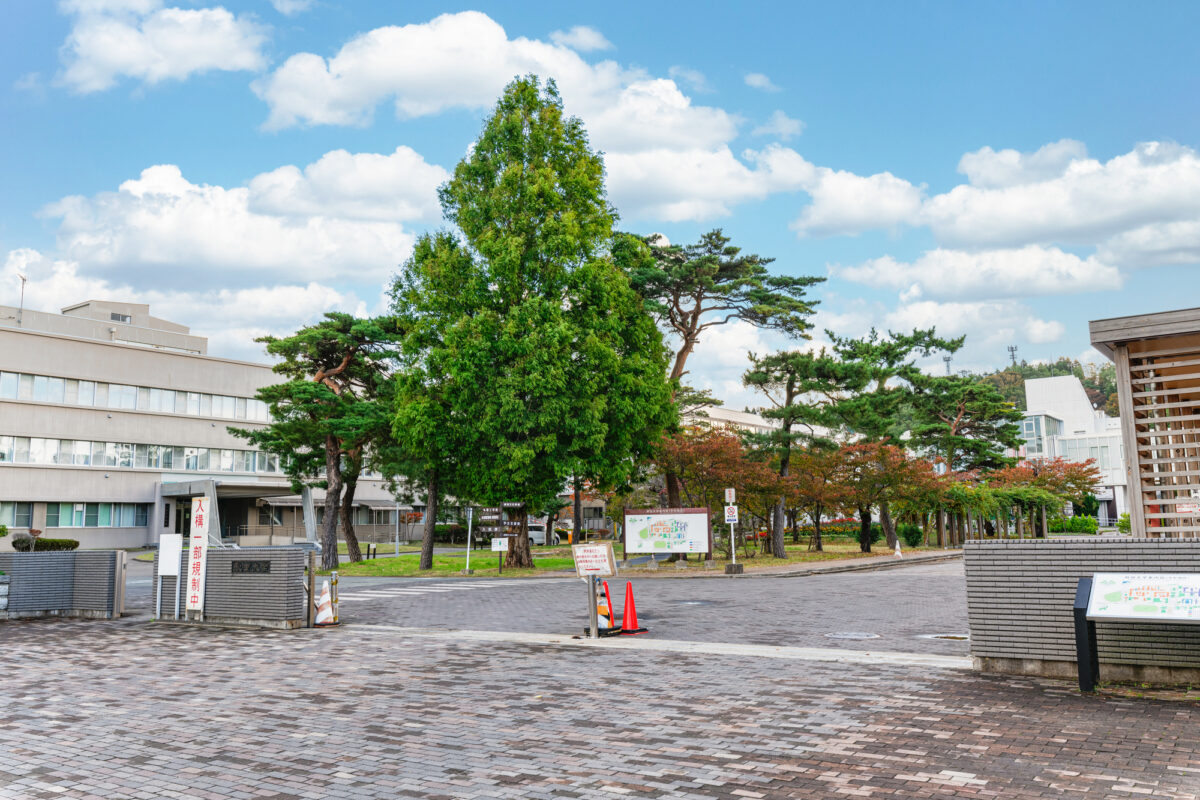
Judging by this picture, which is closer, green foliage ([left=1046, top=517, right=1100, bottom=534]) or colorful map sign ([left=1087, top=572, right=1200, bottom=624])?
colorful map sign ([left=1087, top=572, right=1200, bottom=624])

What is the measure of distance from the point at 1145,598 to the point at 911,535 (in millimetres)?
40628

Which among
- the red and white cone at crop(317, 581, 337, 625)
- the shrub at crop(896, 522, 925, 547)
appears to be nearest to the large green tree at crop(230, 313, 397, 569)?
the red and white cone at crop(317, 581, 337, 625)

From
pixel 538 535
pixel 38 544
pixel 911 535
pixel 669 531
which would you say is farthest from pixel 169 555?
pixel 538 535

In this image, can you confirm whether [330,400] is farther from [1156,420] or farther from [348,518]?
[1156,420]

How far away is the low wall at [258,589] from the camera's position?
14.1m

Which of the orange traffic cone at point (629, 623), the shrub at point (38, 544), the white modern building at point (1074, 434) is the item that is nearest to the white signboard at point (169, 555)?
the orange traffic cone at point (629, 623)

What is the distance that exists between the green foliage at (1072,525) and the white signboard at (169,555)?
57.1 m

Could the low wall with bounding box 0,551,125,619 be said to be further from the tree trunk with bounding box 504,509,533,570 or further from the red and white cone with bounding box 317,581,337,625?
the tree trunk with bounding box 504,509,533,570

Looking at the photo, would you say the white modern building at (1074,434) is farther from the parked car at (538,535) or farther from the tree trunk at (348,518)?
the tree trunk at (348,518)

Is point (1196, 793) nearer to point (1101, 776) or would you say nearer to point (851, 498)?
point (1101, 776)

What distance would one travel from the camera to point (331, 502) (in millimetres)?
34125

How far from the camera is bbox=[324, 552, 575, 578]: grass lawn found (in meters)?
29.4

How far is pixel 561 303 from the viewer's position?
28328mm

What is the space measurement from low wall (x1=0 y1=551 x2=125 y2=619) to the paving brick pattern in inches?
247
